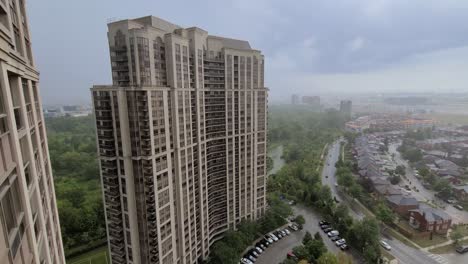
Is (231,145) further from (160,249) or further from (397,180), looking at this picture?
(397,180)

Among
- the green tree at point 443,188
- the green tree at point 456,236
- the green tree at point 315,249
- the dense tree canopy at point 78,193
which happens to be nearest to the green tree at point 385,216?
the green tree at point 456,236

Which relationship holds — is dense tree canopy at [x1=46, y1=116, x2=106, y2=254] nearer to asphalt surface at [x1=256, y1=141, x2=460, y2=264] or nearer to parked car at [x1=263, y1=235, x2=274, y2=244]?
parked car at [x1=263, y1=235, x2=274, y2=244]

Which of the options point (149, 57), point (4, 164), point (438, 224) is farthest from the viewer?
point (438, 224)

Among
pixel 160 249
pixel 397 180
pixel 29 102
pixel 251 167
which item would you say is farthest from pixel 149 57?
pixel 397 180

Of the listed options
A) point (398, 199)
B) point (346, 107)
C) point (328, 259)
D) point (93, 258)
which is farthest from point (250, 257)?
point (346, 107)

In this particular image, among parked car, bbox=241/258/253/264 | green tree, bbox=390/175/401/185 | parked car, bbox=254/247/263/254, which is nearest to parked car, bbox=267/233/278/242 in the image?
parked car, bbox=254/247/263/254

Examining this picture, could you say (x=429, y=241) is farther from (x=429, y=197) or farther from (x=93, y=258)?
(x=93, y=258)
